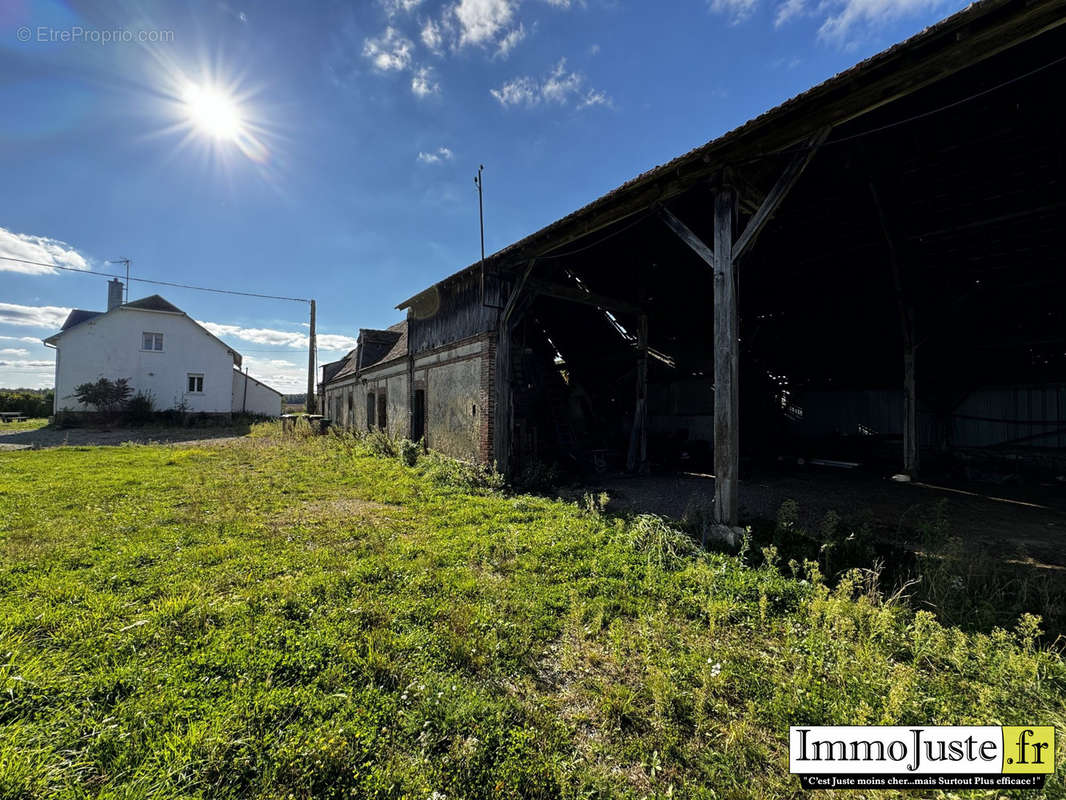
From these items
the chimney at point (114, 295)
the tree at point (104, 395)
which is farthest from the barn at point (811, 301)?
the chimney at point (114, 295)

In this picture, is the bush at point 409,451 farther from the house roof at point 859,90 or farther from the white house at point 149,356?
the white house at point 149,356

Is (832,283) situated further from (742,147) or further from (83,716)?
(83,716)

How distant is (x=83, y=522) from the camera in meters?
5.55

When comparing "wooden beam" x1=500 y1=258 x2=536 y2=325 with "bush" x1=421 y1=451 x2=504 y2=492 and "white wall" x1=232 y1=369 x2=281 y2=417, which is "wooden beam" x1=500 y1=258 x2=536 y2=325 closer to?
"bush" x1=421 y1=451 x2=504 y2=492

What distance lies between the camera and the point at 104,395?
73.9 ft

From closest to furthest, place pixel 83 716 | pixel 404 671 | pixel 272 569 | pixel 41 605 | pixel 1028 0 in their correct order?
pixel 83 716
pixel 404 671
pixel 1028 0
pixel 41 605
pixel 272 569

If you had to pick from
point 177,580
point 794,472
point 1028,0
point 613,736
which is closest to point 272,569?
point 177,580

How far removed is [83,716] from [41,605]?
1880 millimetres

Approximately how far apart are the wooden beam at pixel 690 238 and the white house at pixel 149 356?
30837 millimetres

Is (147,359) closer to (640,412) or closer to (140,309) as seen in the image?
(140,309)

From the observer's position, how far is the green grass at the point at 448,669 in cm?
195

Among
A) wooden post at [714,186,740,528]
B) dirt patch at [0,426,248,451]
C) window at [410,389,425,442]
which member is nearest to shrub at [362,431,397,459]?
window at [410,389,425,442]

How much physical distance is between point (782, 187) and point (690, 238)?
110cm

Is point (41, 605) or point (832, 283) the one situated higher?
point (832, 283)
